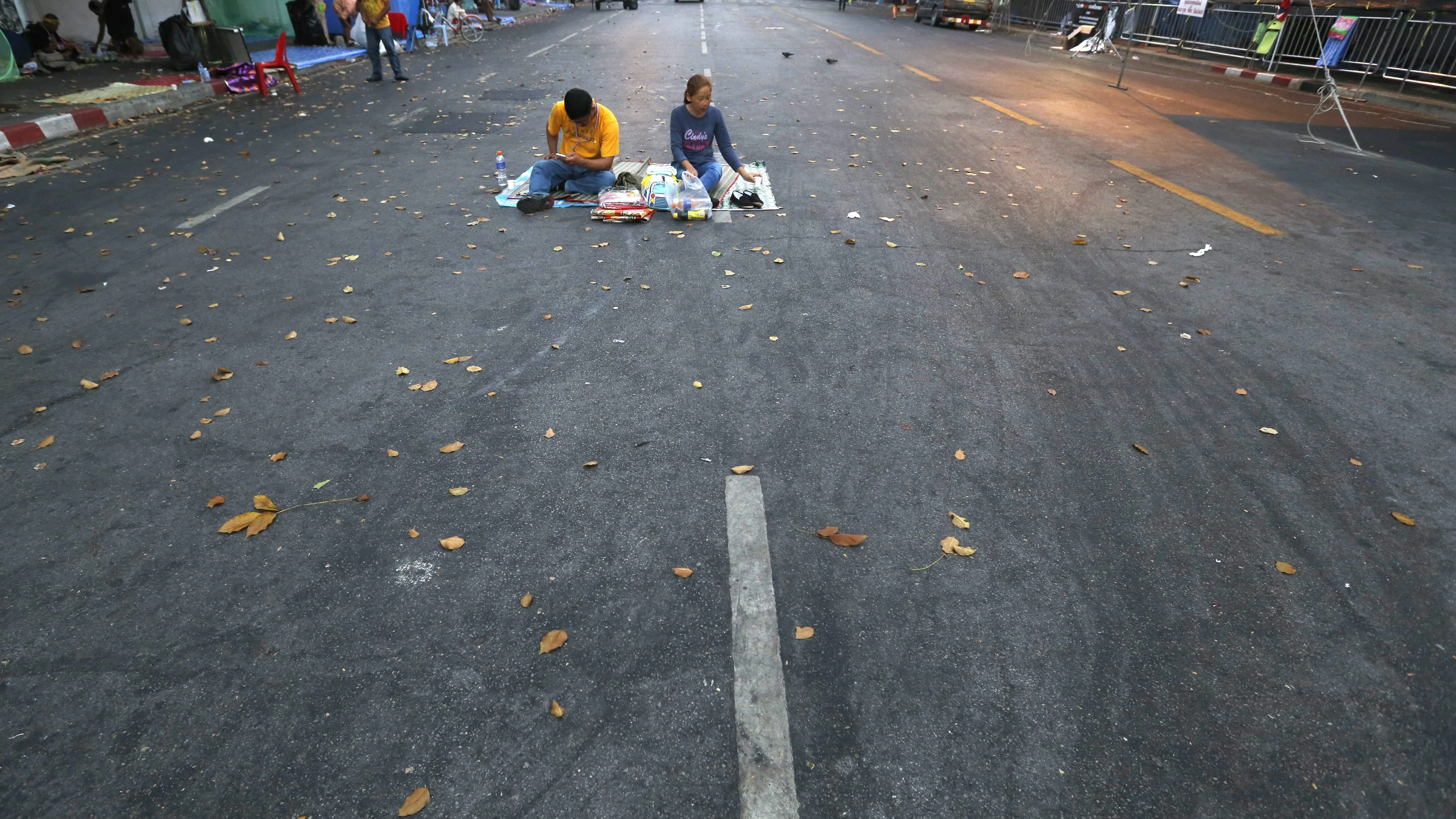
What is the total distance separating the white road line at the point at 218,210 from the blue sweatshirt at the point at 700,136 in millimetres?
4540

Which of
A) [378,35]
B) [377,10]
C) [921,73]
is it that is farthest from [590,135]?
[921,73]

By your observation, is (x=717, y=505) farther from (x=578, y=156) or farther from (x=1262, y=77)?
(x=1262, y=77)

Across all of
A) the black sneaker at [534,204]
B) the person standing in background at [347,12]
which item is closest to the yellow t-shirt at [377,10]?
the person standing in background at [347,12]

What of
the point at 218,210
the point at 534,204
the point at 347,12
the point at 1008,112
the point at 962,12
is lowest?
the point at 218,210

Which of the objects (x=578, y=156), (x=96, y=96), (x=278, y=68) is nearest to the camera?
(x=578, y=156)

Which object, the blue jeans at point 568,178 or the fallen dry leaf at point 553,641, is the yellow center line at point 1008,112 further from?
the fallen dry leaf at point 553,641

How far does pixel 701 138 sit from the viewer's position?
24.2 feet

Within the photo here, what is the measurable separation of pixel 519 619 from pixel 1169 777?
2271mm

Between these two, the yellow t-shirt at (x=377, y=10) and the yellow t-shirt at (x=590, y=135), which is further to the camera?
the yellow t-shirt at (x=377, y=10)

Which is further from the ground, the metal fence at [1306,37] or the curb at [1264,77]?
the metal fence at [1306,37]

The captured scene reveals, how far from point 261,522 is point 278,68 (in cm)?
1490

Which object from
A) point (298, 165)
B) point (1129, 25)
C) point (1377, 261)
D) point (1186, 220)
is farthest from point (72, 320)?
point (1129, 25)

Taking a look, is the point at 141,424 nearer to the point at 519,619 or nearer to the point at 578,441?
the point at 578,441

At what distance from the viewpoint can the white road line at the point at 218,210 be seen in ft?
21.8
